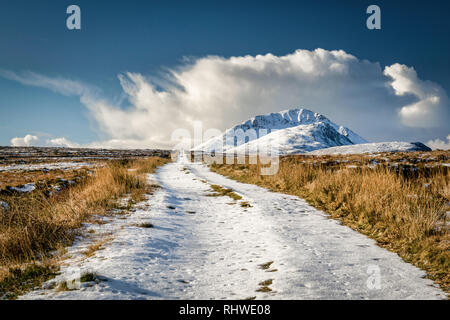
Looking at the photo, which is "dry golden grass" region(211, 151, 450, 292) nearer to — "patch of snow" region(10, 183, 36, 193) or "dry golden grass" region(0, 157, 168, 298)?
"dry golden grass" region(0, 157, 168, 298)

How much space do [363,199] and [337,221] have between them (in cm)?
117

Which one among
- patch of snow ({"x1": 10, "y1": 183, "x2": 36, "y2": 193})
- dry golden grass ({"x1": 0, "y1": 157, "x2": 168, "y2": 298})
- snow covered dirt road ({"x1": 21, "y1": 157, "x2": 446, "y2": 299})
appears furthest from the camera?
patch of snow ({"x1": 10, "y1": 183, "x2": 36, "y2": 193})

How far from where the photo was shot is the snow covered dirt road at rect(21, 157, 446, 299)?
3.16 meters

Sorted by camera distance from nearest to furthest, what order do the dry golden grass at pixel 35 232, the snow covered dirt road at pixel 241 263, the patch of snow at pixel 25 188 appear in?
1. the snow covered dirt road at pixel 241 263
2. the dry golden grass at pixel 35 232
3. the patch of snow at pixel 25 188

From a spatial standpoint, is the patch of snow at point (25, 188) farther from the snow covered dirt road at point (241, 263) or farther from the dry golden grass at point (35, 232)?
the snow covered dirt road at point (241, 263)

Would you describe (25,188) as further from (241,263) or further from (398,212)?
(398,212)

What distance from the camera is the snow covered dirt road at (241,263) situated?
316cm

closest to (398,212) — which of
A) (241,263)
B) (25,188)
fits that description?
(241,263)

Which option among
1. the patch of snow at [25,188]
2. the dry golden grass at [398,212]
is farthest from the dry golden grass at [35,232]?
the dry golden grass at [398,212]

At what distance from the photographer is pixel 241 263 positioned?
4320 millimetres

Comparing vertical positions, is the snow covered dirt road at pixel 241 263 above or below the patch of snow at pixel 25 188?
below

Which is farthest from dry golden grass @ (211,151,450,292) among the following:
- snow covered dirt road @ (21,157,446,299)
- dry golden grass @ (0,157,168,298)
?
dry golden grass @ (0,157,168,298)
